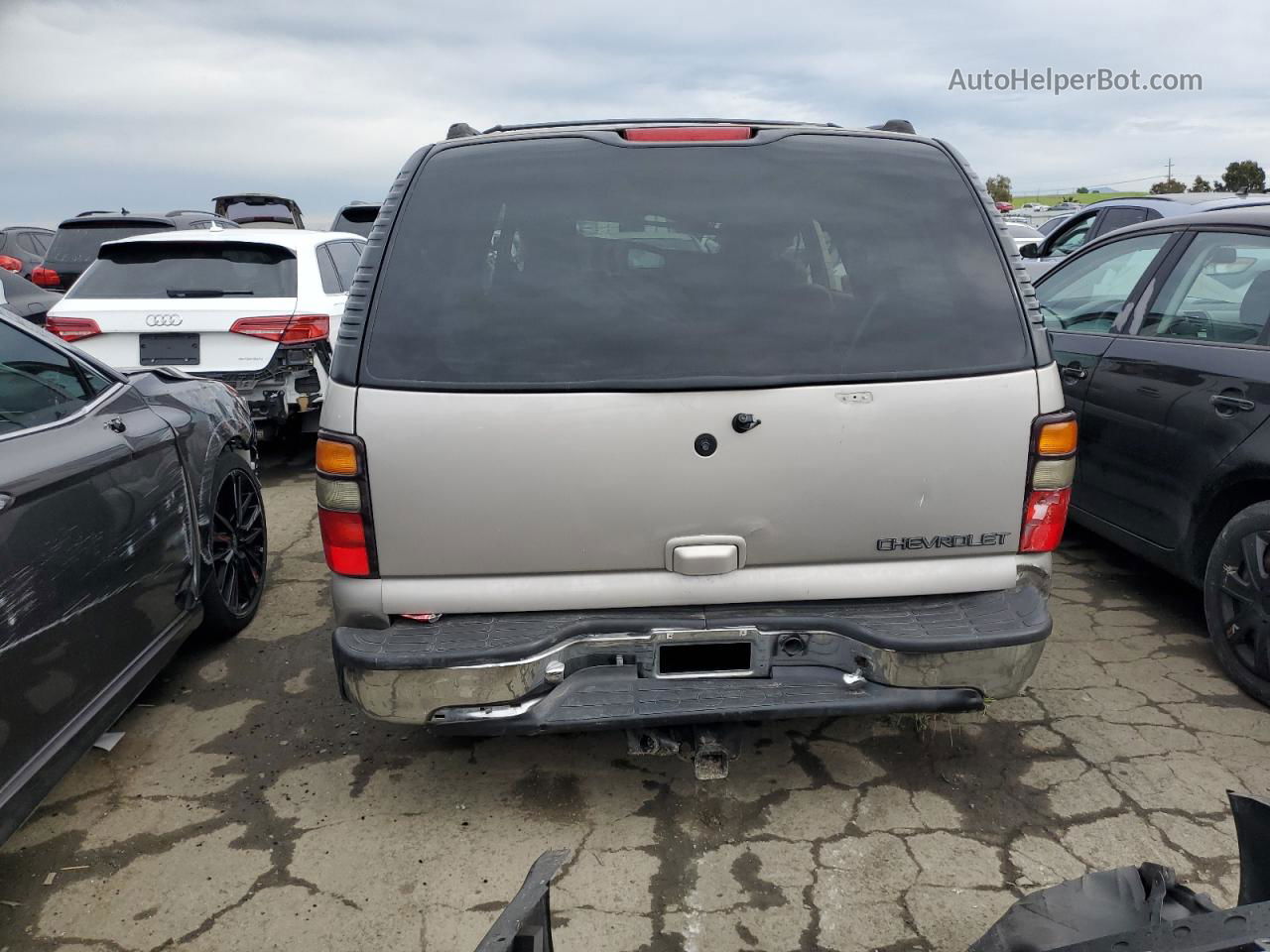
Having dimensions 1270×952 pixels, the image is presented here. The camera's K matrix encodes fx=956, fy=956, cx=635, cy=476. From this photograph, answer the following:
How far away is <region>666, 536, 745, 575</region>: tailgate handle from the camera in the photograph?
7.91 ft

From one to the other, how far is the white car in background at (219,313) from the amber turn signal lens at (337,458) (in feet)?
12.3

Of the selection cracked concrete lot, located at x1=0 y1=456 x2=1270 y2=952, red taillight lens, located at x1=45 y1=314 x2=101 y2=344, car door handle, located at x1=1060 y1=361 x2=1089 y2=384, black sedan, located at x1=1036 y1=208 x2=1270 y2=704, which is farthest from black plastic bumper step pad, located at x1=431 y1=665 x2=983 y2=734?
red taillight lens, located at x1=45 y1=314 x2=101 y2=344

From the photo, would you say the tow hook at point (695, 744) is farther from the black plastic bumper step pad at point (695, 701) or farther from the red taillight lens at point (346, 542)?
the red taillight lens at point (346, 542)

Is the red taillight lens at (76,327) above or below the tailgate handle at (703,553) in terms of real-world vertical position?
above

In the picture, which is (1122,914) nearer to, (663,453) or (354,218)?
(663,453)

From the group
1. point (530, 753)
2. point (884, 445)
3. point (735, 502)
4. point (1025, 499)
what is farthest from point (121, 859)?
point (1025, 499)

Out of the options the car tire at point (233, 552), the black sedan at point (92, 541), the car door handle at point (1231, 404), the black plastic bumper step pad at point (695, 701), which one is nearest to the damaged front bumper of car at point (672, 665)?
the black plastic bumper step pad at point (695, 701)

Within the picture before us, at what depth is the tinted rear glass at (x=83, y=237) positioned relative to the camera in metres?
12.2

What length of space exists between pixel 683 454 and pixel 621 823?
3.68ft

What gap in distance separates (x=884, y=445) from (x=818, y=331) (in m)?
0.33

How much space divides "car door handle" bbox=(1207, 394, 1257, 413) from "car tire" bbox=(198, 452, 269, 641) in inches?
147

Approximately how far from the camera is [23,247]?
14914mm

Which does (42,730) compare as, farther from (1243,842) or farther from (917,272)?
(1243,842)

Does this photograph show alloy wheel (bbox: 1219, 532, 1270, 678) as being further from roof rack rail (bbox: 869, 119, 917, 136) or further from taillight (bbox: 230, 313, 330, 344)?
taillight (bbox: 230, 313, 330, 344)
